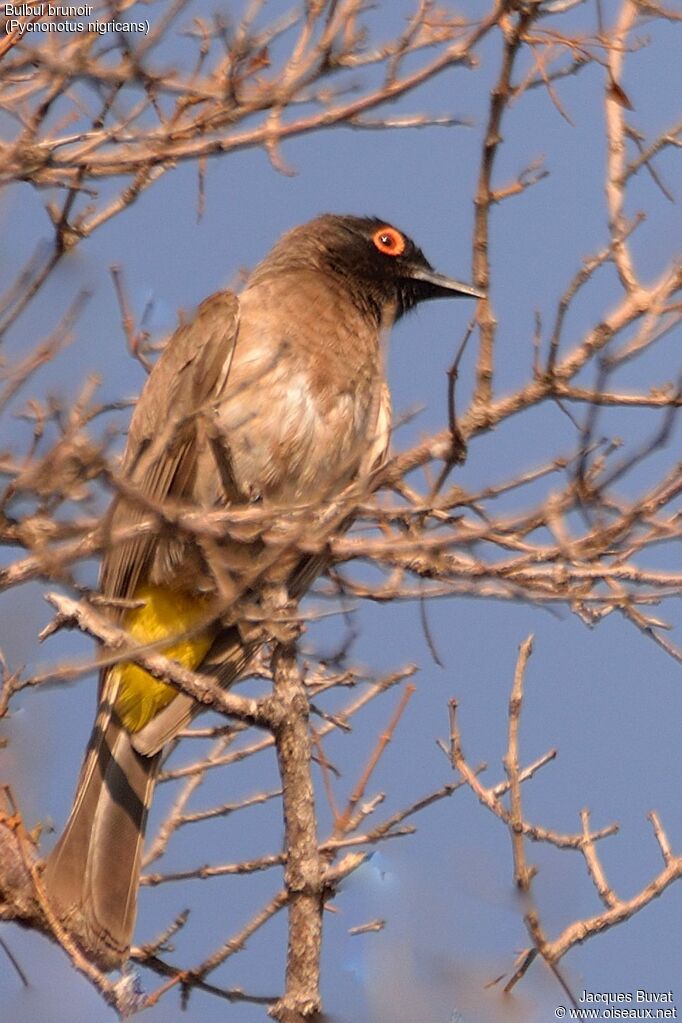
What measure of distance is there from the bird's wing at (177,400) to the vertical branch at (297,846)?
0.90 metres

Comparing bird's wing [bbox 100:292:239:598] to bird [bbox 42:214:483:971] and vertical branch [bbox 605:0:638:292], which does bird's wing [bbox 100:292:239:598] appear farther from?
vertical branch [bbox 605:0:638:292]

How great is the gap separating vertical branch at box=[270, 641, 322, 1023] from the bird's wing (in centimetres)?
90

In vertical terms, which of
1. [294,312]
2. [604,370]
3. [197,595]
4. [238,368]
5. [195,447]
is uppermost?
[294,312]

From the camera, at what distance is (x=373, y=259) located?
641cm

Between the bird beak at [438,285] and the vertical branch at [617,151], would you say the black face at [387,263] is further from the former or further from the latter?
the vertical branch at [617,151]

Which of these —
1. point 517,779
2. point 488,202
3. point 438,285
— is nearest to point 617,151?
point 488,202

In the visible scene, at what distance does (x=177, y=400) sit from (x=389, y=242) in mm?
1780

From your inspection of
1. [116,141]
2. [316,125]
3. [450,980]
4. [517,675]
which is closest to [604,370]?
[517,675]

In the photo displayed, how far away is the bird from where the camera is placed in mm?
4512

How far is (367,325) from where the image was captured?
589 centimetres

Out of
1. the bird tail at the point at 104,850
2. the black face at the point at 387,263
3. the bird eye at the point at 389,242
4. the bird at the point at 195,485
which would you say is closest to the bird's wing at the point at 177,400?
the bird at the point at 195,485

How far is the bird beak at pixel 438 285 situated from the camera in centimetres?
635

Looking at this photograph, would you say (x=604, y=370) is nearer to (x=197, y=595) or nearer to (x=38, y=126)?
(x=38, y=126)

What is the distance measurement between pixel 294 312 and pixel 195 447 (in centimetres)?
82
